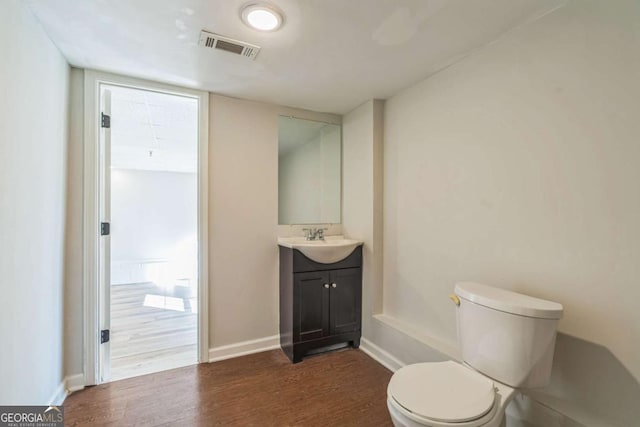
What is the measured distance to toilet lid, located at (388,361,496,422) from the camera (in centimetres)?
108

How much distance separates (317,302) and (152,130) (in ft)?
9.33

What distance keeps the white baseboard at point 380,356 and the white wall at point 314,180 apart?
117cm

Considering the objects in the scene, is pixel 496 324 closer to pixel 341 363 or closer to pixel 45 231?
pixel 341 363

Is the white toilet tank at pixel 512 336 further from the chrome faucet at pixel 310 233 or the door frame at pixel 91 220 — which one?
the door frame at pixel 91 220

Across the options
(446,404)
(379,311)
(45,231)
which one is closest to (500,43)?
(446,404)

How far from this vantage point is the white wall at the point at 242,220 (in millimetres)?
2354

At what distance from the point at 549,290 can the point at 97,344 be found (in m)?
2.81

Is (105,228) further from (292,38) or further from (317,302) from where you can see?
(292,38)

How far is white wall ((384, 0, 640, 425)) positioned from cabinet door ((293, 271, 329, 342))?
0.76m

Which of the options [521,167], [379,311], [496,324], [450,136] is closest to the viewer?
[496,324]

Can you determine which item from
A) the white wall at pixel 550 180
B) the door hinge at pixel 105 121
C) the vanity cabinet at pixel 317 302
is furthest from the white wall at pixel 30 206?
the white wall at pixel 550 180

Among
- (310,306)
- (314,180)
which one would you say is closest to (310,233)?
(314,180)

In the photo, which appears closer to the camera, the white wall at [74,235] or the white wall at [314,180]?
the white wall at [74,235]

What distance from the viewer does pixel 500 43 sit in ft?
5.24
